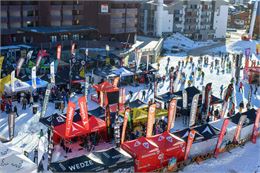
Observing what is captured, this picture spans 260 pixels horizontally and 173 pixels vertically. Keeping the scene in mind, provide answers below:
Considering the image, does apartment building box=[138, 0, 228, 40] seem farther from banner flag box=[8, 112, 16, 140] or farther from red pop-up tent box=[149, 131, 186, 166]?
red pop-up tent box=[149, 131, 186, 166]

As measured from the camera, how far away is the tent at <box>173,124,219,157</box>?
2244 centimetres

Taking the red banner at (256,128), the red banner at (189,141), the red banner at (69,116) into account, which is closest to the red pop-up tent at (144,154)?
the red banner at (189,141)

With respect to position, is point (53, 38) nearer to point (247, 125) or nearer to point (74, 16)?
point (74, 16)

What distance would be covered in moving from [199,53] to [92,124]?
42529 mm

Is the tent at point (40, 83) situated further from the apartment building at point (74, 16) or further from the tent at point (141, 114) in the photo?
the apartment building at point (74, 16)

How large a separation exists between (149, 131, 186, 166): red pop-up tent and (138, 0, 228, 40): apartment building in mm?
55342

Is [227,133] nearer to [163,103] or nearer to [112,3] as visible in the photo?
[163,103]

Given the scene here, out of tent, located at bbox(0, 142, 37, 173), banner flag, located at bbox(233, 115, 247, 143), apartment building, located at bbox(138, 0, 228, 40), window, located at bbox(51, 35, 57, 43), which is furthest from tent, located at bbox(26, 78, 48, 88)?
apartment building, located at bbox(138, 0, 228, 40)

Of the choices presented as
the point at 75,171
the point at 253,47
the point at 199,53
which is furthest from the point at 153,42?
the point at 75,171

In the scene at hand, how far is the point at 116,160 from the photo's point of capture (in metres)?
19.4

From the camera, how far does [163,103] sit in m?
30.3

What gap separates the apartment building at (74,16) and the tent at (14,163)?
Result: 3495 centimetres

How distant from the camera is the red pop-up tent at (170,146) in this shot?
2108 cm

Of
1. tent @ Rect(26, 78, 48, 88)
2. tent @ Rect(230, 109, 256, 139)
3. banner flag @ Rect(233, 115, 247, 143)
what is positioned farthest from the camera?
tent @ Rect(26, 78, 48, 88)
